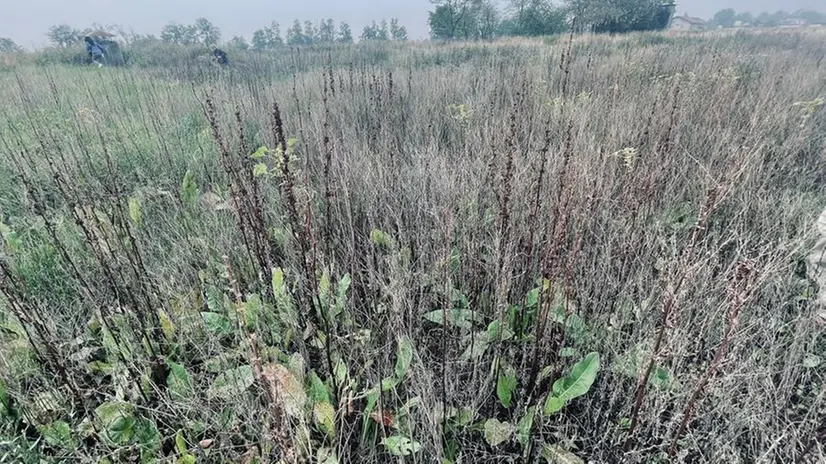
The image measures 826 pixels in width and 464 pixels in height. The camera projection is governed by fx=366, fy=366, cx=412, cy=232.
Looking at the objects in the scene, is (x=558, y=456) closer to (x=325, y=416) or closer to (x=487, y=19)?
(x=325, y=416)

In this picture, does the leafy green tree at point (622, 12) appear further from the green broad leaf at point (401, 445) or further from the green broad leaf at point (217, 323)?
the green broad leaf at point (401, 445)

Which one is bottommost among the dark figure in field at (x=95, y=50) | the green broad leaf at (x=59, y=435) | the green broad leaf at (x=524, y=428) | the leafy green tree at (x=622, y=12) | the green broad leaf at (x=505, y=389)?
the green broad leaf at (x=524, y=428)

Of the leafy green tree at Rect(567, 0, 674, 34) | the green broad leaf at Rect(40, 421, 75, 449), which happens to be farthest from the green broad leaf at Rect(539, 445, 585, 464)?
the leafy green tree at Rect(567, 0, 674, 34)

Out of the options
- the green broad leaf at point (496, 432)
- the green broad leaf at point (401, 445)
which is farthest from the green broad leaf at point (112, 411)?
the green broad leaf at point (496, 432)

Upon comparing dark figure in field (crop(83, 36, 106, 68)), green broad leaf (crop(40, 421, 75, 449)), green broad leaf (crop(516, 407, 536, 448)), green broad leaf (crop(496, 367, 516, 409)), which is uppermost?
dark figure in field (crop(83, 36, 106, 68))

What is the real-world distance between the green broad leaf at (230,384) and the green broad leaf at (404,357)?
519 millimetres

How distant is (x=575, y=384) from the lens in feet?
3.99

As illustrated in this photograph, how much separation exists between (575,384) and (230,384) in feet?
3.88

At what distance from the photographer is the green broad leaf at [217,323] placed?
1.54 metres

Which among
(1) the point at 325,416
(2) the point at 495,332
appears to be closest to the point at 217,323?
(1) the point at 325,416

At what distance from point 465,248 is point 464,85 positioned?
13.4 feet

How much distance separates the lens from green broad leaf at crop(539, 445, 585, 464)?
3.72 feet

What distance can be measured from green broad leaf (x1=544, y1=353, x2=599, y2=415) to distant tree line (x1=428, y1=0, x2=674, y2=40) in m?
33.3

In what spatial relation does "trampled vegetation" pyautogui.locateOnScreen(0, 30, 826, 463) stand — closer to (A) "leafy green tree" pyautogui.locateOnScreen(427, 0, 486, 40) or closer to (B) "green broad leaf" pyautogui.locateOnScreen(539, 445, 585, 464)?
(B) "green broad leaf" pyautogui.locateOnScreen(539, 445, 585, 464)
